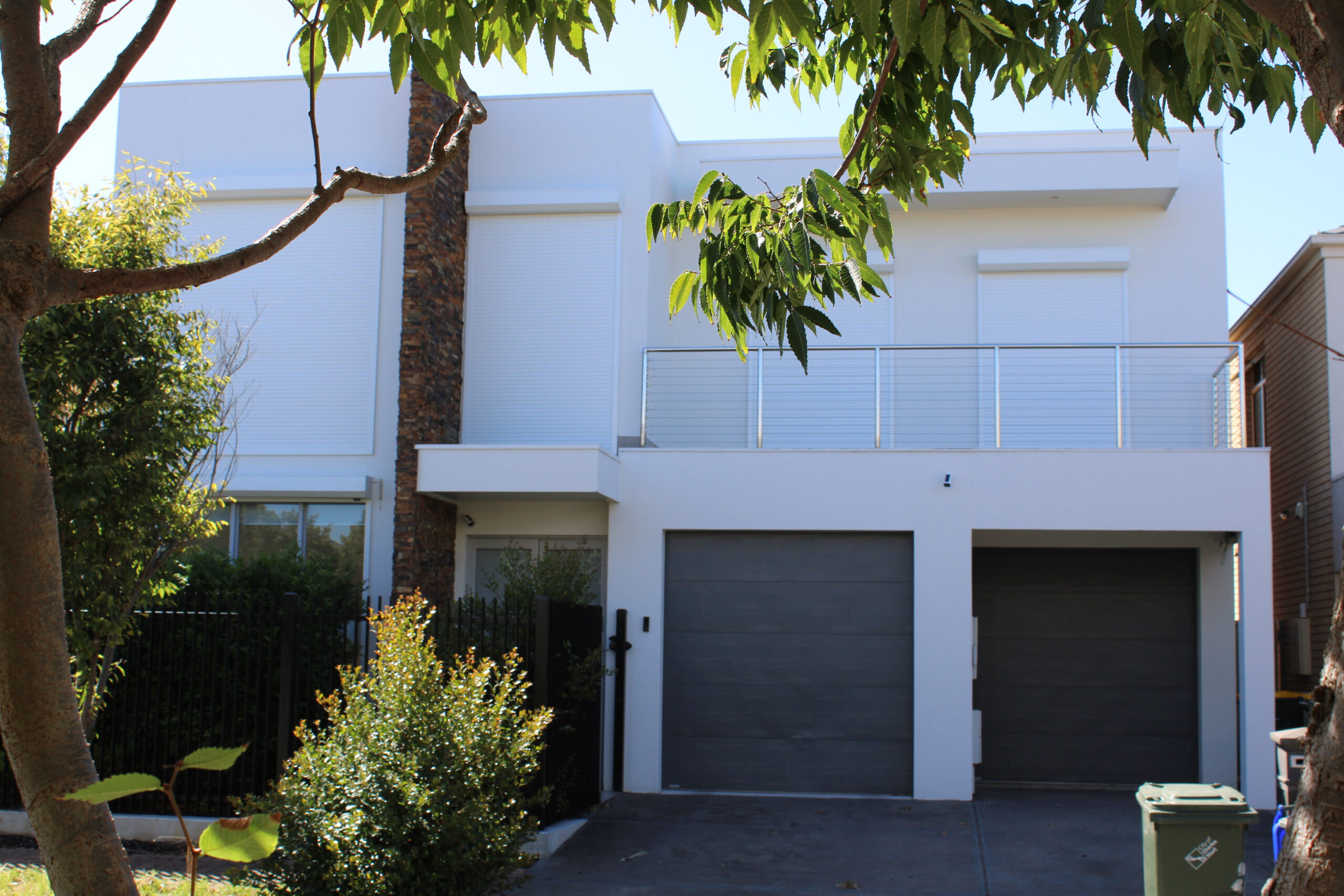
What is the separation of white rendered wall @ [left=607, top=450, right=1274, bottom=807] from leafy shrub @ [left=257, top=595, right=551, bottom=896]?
415 centimetres

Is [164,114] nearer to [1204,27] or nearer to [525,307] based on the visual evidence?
[525,307]

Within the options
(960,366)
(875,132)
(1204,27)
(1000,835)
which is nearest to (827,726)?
→ (1000,835)

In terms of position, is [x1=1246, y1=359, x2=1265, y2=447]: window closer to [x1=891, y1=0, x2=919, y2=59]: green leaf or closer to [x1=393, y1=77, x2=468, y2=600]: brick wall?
[x1=393, y1=77, x2=468, y2=600]: brick wall

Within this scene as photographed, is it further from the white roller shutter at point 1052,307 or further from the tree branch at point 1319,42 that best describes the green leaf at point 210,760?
the white roller shutter at point 1052,307

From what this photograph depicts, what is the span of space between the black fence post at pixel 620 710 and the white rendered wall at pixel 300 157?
99.3 inches

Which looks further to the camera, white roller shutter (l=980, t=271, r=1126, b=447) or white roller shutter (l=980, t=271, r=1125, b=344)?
white roller shutter (l=980, t=271, r=1125, b=344)

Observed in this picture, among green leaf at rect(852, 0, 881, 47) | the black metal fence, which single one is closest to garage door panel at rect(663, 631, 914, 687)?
the black metal fence

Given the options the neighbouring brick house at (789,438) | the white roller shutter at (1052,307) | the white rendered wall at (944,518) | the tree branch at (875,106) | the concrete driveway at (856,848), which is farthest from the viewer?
the white roller shutter at (1052,307)

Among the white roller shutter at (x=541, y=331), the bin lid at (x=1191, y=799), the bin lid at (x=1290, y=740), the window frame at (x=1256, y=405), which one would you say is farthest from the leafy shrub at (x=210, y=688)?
the window frame at (x=1256, y=405)

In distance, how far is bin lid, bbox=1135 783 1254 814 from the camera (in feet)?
21.8

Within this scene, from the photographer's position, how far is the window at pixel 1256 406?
49.4 ft

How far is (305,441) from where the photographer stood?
41.0 ft

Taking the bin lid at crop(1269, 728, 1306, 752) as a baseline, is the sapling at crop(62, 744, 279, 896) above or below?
above

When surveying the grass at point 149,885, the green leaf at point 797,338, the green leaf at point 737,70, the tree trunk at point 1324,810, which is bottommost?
the grass at point 149,885
